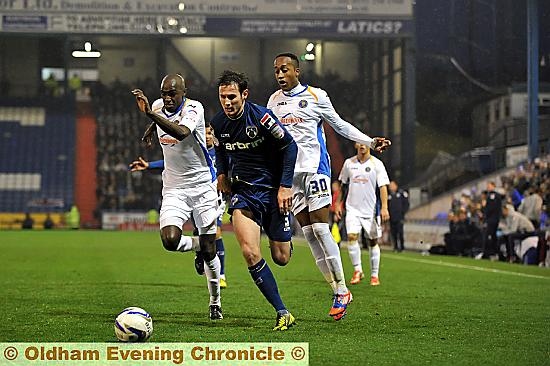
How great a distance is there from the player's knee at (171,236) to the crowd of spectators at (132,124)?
35.4m

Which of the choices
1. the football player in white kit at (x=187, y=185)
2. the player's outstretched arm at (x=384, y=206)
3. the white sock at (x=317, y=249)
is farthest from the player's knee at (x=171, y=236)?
the player's outstretched arm at (x=384, y=206)

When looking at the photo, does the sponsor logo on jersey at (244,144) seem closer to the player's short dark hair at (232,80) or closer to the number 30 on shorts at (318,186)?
the player's short dark hair at (232,80)

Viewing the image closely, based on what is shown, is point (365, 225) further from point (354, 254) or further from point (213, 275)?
point (213, 275)

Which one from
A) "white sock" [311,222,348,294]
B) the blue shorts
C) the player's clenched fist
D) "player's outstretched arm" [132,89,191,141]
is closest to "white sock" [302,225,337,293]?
"white sock" [311,222,348,294]

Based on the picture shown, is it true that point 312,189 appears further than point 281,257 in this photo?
Yes

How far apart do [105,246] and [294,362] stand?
67.4ft

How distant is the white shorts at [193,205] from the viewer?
947cm

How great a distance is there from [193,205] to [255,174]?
1.18 metres

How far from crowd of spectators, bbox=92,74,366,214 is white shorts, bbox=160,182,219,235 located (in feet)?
115

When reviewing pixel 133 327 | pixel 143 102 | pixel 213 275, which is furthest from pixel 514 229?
pixel 133 327

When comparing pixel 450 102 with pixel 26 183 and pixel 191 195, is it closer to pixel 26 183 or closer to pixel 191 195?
pixel 26 183

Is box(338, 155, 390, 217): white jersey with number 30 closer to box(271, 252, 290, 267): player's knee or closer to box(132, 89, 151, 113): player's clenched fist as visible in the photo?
box(271, 252, 290, 267): player's knee

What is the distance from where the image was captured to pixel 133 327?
24.2 feet

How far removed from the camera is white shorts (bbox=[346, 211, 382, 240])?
14672mm
